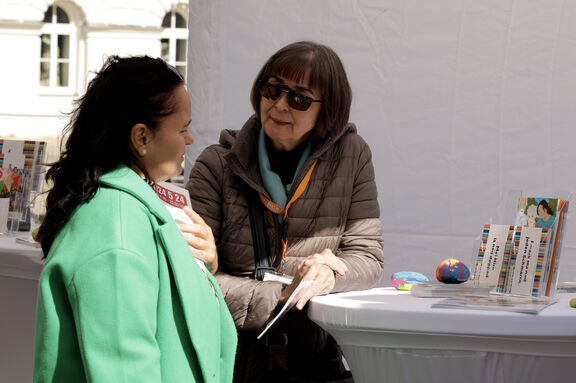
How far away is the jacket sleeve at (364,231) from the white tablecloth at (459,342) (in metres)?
0.45

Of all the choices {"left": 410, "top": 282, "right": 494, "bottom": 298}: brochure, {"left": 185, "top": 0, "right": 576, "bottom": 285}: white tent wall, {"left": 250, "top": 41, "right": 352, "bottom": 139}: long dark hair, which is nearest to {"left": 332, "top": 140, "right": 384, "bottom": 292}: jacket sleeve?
{"left": 250, "top": 41, "right": 352, "bottom": 139}: long dark hair

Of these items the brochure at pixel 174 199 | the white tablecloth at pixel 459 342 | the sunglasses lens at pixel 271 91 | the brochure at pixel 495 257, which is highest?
the sunglasses lens at pixel 271 91

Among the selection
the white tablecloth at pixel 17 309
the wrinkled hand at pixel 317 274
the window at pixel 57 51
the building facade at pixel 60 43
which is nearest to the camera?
the wrinkled hand at pixel 317 274

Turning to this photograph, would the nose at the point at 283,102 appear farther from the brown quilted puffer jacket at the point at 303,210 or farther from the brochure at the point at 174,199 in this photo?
the brochure at the point at 174,199

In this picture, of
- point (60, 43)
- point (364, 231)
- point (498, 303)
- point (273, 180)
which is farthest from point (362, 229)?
point (60, 43)

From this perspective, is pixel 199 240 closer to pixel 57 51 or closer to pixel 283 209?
pixel 283 209

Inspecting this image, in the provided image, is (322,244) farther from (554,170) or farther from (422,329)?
(554,170)

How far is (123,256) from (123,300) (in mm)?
75

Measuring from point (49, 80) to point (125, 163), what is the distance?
21.8 meters

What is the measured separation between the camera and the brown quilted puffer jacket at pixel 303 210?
95.4 inches

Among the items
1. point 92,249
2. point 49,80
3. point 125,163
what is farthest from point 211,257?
point 49,80

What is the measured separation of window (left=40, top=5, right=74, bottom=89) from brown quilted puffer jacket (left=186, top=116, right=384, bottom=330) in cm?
2077

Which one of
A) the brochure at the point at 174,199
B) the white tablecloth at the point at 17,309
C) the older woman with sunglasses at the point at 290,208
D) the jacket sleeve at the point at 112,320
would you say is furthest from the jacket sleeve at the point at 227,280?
the jacket sleeve at the point at 112,320

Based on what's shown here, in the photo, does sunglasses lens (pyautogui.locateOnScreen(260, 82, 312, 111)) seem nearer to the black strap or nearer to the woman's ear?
the black strap
